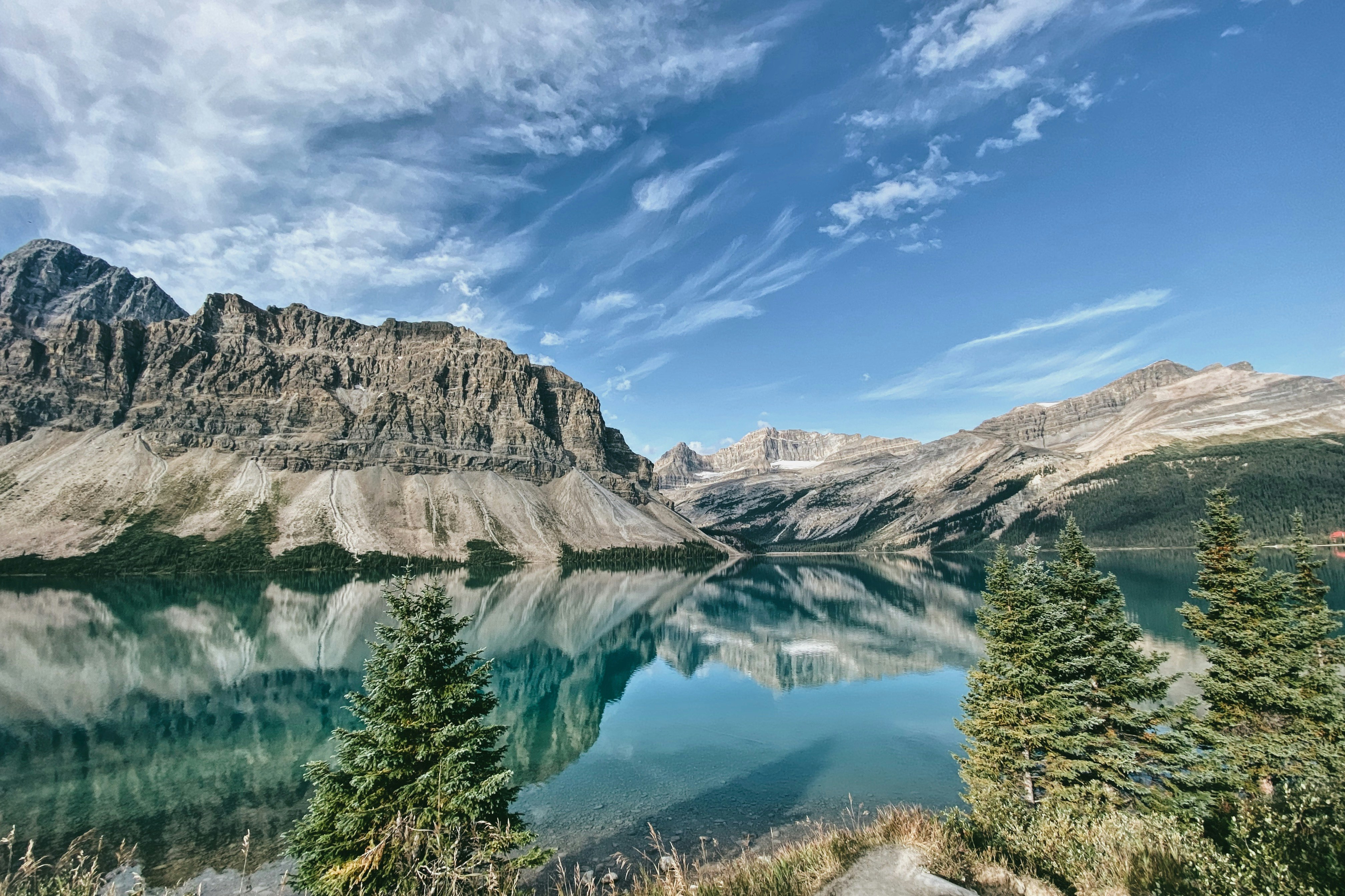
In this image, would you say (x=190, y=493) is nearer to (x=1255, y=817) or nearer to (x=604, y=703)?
(x=604, y=703)

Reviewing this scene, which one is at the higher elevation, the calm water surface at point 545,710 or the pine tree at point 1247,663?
the pine tree at point 1247,663

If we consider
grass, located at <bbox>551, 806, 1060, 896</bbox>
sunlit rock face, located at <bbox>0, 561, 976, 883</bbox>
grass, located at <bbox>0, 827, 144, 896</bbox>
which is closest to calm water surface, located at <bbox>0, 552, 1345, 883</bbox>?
sunlit rock face, located at <bbox>0, 561, 976, 883</bbox>

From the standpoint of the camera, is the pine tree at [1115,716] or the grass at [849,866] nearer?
the grass at [849,866]

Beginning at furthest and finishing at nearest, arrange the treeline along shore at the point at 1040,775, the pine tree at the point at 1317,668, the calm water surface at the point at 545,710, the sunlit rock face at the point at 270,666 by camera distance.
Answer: the sunlit rock face at the point at 270,666 → the calm water surface at the point at 545,710 → the pine tree at the point at 1317,668 → the treeline along shore at the point at 1040,775

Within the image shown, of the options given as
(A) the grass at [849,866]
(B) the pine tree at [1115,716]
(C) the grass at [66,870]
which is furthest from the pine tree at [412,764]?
(B) the pine tree at [1115,716]

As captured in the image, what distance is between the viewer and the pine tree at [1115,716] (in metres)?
18.9

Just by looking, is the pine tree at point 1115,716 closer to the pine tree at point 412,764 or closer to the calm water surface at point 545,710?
the calm water surface at point 545,710

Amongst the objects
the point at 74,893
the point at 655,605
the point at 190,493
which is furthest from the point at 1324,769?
the point at 190,493

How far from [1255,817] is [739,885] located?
10814 millimetres

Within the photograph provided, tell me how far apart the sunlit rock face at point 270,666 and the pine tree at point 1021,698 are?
59.0 feet

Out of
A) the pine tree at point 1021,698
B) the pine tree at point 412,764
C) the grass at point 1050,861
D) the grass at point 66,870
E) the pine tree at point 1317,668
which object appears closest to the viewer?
the grass at point 1050,861

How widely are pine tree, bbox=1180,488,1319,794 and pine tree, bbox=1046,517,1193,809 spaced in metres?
1.36

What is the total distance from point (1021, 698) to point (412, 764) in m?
20.6

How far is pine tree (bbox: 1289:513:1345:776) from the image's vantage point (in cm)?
1883
